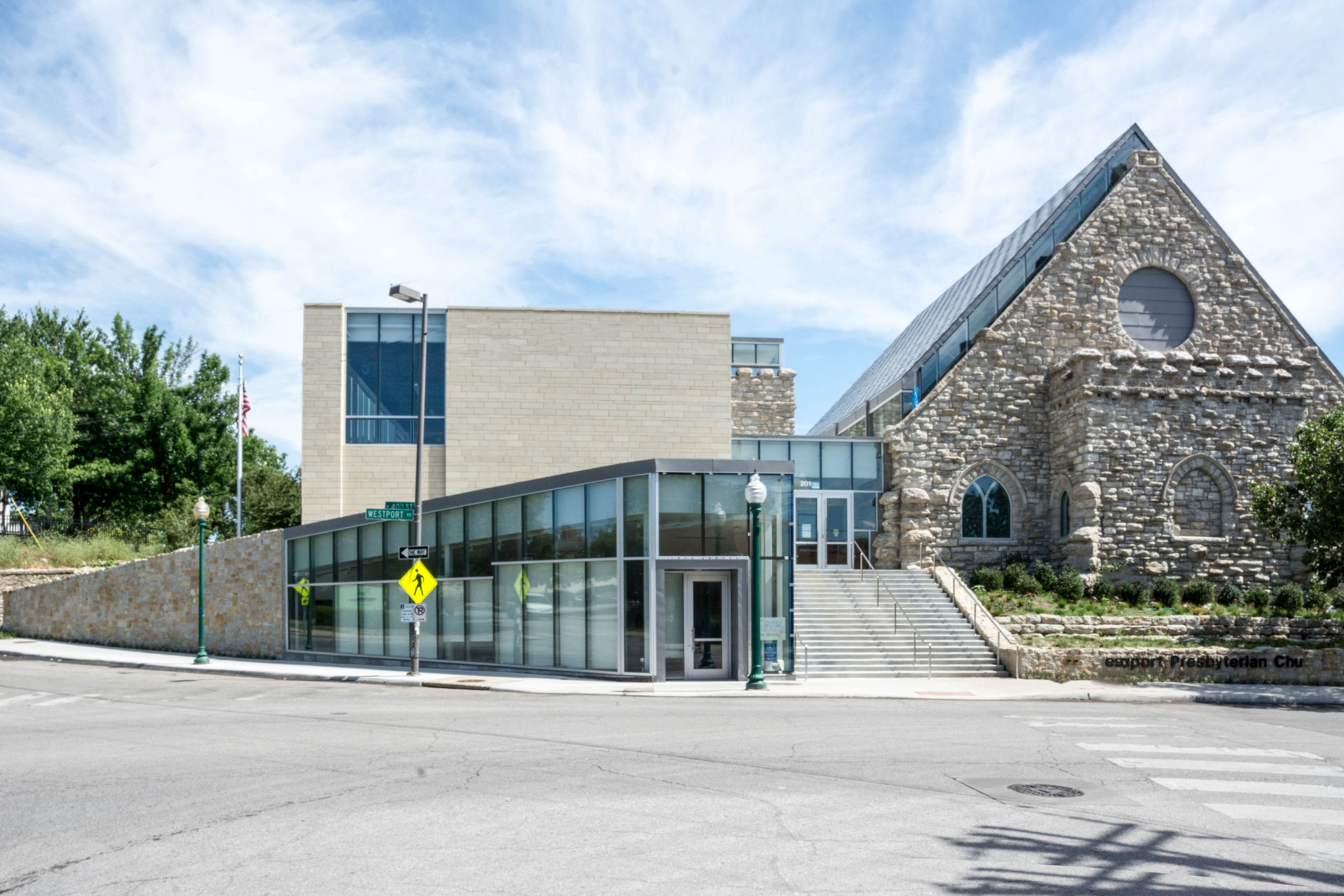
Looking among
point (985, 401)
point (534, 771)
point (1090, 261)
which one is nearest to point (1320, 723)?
point (534, 771)

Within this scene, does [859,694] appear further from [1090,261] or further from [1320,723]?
[1090,261]

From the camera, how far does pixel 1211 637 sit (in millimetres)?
26625

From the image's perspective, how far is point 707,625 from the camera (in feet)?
72.9

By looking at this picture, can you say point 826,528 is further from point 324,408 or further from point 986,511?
point 324,408

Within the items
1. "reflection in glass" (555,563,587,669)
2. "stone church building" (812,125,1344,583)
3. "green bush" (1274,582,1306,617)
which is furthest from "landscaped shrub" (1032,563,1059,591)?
"reflection in glass" (555,563,587,669)

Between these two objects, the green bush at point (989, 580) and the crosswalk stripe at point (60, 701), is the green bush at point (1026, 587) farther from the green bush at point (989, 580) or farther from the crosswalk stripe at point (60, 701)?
the crosswalk stripe at point (60, 701)

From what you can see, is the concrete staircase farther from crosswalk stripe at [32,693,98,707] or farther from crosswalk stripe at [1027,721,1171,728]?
crosswalk stripe at [32,693,98,707]

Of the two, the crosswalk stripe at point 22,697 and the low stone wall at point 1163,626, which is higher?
the low stone wall at point 1163,626

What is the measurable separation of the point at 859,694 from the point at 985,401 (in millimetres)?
16806

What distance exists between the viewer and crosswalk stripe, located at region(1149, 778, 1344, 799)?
1037cm

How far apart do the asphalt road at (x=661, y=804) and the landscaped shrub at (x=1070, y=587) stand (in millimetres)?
12788

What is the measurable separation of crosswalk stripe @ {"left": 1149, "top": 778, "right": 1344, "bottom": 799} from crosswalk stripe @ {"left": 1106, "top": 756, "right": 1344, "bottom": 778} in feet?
2.05

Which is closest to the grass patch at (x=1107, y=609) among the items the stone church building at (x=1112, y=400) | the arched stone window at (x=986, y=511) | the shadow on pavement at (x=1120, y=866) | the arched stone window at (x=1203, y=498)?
the stone church building at (x=1112, y=400)

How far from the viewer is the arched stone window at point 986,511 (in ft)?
110
